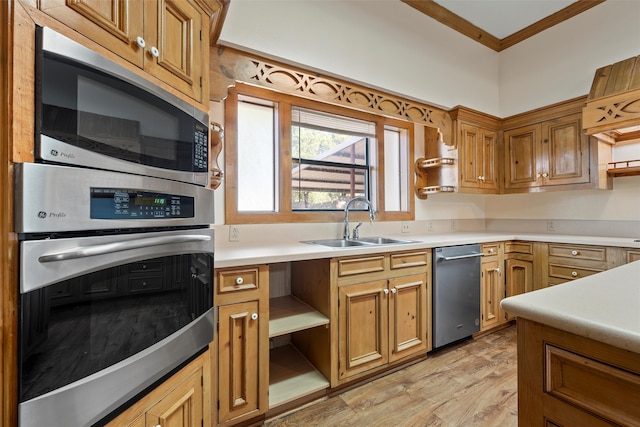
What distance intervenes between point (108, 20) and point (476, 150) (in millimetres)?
3209

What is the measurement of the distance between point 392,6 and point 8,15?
2.79 m

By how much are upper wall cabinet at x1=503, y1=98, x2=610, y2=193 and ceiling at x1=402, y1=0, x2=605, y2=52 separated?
994 mm

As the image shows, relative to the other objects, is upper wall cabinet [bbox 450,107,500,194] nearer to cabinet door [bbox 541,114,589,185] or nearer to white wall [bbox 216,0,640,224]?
white wall [bbox 216,0,640,224]

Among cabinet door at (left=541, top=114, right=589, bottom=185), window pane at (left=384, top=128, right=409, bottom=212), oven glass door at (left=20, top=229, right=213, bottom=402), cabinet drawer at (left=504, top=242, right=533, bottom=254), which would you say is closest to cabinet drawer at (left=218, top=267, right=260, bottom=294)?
oven glass door at (left=20, top=229, right=213, bottom=402)

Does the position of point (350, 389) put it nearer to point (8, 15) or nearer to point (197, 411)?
point (197, 411)

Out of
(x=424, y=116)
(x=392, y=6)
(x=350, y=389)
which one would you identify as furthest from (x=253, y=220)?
(x=392, y=6)

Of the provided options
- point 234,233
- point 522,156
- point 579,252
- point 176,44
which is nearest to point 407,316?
point 234,233

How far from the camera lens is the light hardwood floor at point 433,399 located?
5.22 ft

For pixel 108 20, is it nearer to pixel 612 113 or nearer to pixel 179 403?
pixel 179 403

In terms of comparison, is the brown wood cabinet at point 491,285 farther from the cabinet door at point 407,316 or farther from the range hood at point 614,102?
the range hood at point 614,102

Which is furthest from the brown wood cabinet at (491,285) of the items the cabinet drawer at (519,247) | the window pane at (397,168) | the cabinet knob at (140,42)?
the cabinet knob at (140,42)

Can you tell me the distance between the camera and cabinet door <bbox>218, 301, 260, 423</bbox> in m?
1.41

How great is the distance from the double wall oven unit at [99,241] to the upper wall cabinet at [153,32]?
3.9 inches

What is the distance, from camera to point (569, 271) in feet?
8.13
